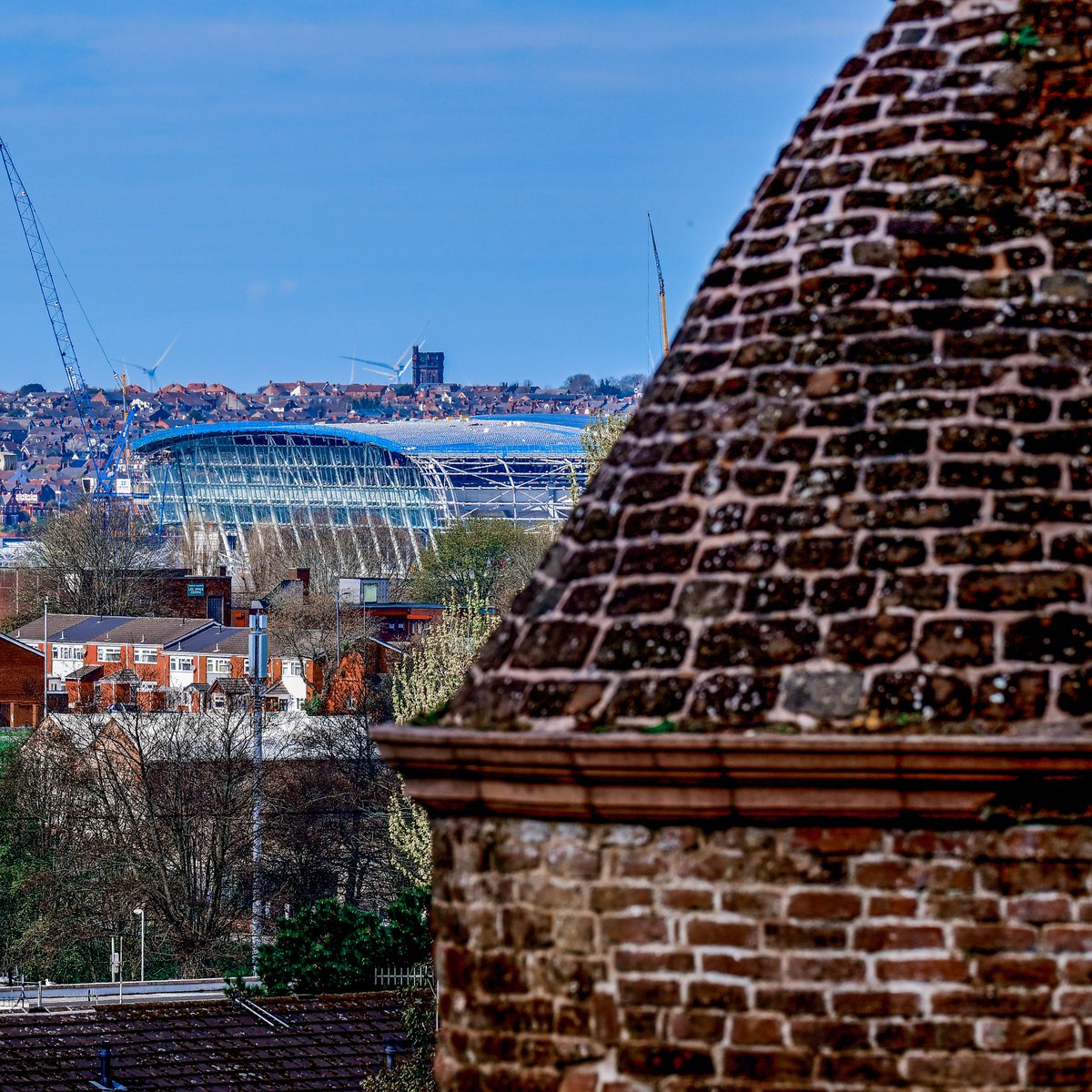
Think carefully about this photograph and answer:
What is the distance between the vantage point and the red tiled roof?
25531 mm

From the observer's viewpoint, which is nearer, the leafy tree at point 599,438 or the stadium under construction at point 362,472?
the leafy tree at point 599,438

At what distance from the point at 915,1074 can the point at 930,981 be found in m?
0.22

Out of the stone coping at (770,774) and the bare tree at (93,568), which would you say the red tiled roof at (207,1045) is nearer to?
the stone coping at (770,774)

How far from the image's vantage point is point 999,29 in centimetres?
602

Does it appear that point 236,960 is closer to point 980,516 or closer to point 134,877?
point 134,877

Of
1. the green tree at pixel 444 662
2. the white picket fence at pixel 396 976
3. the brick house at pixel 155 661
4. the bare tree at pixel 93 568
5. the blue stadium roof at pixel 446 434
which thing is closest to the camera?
the white picket fence at pixel 396 976

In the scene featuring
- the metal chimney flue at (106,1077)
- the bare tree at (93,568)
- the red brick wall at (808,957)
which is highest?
the bare tree at (93,568)

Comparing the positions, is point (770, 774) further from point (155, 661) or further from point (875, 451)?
point (155, 661)

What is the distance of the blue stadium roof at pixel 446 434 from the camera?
504 ft

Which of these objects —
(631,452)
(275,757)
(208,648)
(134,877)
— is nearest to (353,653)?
(208,648)

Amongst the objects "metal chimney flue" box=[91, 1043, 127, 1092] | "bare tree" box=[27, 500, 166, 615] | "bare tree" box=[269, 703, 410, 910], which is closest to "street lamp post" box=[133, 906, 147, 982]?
"bare tree" box=[269, 703, 410, 910]

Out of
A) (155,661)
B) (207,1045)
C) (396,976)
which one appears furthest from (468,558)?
(207,1045)

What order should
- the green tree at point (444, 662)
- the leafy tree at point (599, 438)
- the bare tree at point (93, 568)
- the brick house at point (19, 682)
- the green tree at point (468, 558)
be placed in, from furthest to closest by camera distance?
1. the green tree at point (468, 558)
2. the bare tree at point (93, 568)
3. the brick house at point (19, 682)
4. the green tree at point (444, 662)
5. the leafy tree at point (599, 438)

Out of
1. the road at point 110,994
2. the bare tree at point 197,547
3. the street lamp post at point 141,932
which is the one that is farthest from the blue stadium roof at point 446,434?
the road at point 110,994
